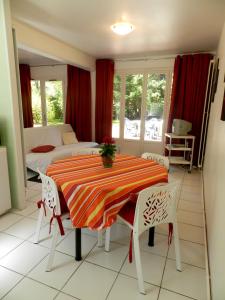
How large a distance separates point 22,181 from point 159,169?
161 cm

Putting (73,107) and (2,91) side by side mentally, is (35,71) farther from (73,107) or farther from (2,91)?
(2,91)

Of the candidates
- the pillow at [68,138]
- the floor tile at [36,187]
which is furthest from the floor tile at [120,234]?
the pillow at [68,138]

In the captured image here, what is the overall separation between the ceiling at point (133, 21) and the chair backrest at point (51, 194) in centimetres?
195

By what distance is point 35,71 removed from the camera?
5387mm

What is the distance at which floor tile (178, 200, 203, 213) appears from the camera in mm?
2490

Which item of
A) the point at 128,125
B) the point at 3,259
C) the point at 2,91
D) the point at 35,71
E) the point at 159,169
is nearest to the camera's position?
the point at 3,259

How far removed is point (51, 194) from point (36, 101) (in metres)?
4.76

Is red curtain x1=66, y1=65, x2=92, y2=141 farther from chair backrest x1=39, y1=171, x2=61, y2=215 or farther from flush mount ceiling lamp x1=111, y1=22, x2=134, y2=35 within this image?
chair backrest x1=39, y1=171, x2=61, y2=215

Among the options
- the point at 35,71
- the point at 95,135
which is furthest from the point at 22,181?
the point at 35,71

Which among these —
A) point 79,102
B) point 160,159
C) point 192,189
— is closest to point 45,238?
point 160,159

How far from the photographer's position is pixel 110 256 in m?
1.69

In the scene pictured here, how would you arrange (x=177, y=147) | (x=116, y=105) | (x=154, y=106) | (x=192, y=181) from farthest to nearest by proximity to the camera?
(x=116, y=105)
(x=154, y=106)
(x=177, y=147)
(x=192, y=181)

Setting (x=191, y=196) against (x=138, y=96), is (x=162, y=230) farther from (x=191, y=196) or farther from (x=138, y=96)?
(x=138, y=96)

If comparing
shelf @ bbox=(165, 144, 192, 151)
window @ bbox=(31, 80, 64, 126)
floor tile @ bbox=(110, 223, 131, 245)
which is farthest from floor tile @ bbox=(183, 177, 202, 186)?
window @ bbox=(31, 80, 64, 126)
